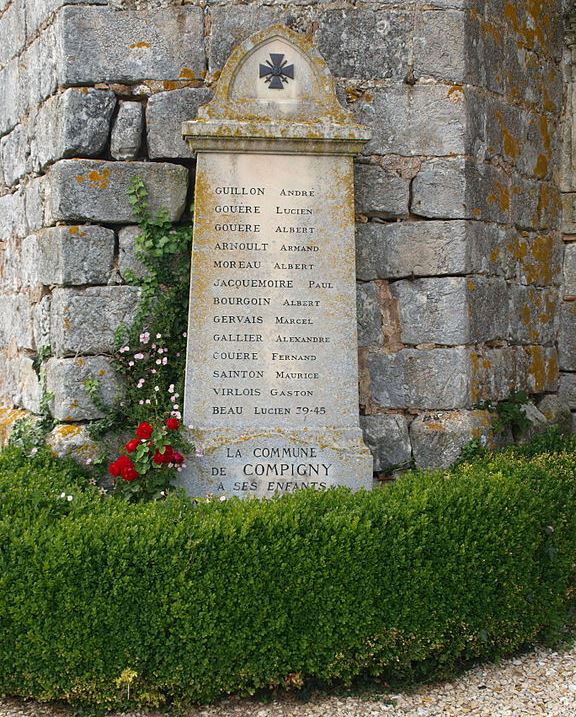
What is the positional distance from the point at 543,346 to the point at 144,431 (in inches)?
116

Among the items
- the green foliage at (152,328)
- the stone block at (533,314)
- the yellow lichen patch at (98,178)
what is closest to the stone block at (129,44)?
the yellow lichen patch at (98,178)

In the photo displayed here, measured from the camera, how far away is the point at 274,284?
523 centimetres

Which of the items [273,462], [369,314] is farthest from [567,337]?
[273,462]

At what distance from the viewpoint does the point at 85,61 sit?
17.5ft

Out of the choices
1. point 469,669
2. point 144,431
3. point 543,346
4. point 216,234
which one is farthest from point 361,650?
point 543,346

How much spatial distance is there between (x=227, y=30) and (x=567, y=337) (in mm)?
3095

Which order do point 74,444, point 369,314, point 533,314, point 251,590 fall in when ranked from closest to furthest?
point 251,590
point 74,444
point 369,314
point 533,314

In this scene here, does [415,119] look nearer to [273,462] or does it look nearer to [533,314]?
[533,314]

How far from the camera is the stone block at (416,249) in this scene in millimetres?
5582

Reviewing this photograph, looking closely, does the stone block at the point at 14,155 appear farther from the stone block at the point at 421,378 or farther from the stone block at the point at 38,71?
the stone block at the point at 421,378

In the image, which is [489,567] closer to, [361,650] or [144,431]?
[361,650]

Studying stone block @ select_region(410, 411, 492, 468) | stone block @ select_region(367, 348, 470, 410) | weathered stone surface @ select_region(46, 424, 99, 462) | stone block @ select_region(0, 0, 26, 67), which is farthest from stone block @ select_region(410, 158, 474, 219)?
stone block @ select_region(0, 0, 26, 67)

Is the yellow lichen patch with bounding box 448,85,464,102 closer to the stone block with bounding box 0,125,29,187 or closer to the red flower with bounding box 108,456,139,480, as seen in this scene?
the stone block with bounding box 0,125,29,187

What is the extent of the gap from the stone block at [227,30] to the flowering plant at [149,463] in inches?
77.9
